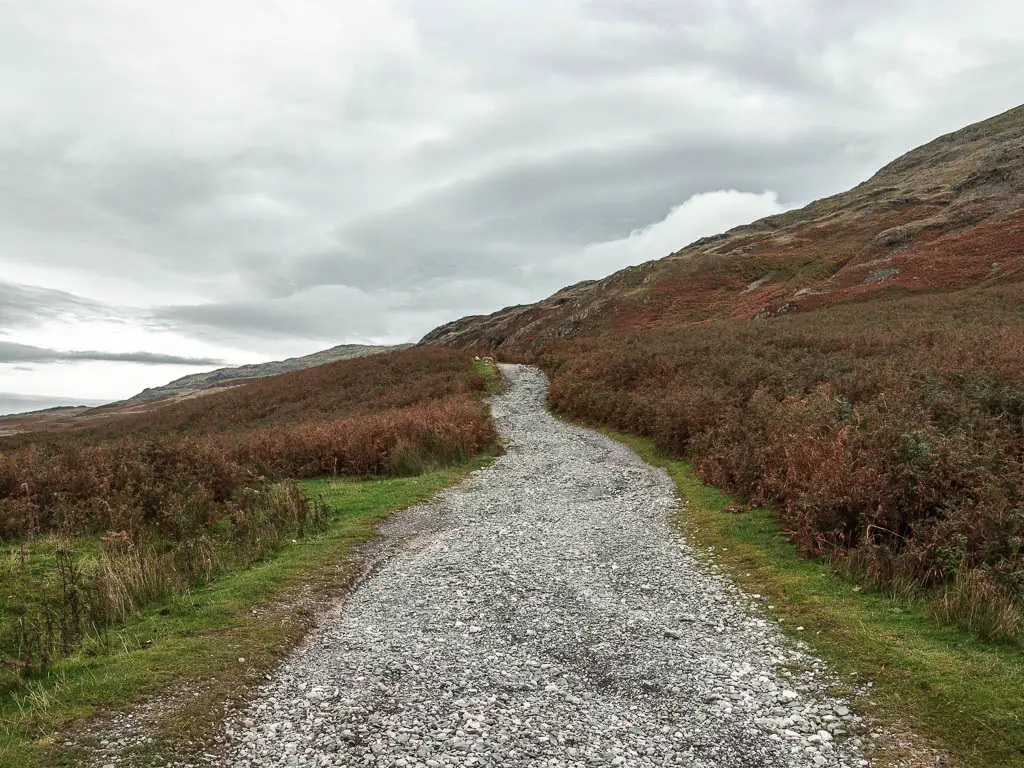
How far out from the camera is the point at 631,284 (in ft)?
269

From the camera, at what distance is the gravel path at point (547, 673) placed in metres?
5.39

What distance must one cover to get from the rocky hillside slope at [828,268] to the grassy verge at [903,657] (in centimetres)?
4593

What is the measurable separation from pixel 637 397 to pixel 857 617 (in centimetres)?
1856

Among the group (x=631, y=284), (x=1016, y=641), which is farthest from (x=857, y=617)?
(x=631, y=284)

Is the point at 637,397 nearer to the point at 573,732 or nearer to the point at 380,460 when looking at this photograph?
the point at 380,460

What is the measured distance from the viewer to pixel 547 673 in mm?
6820

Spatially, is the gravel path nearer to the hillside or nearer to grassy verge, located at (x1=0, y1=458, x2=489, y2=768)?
grassy verge, located at (x1=0, y1=458, x2=489, y2=768)

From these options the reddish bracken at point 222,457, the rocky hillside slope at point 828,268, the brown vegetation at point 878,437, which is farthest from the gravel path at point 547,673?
the rocky hillside slope at point 828,268

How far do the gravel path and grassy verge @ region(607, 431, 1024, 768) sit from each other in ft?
1.53

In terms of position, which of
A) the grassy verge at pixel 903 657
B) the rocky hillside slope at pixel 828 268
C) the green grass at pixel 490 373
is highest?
the rocky hillside slope at pixel 828 268

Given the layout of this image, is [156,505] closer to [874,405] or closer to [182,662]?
[182,662]

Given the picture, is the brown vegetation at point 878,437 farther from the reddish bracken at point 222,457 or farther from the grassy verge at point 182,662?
the reddish bracken at point 222,457

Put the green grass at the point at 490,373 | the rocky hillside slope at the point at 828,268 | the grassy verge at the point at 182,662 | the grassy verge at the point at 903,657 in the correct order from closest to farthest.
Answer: the grassy verge at the point at 903,657
the grassy verge at the point at 182,662
the green grass at the point at 490,373
the rocky hillside slope at the point at 828,268

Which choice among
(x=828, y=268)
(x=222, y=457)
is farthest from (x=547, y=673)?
(x=828, y=268)
